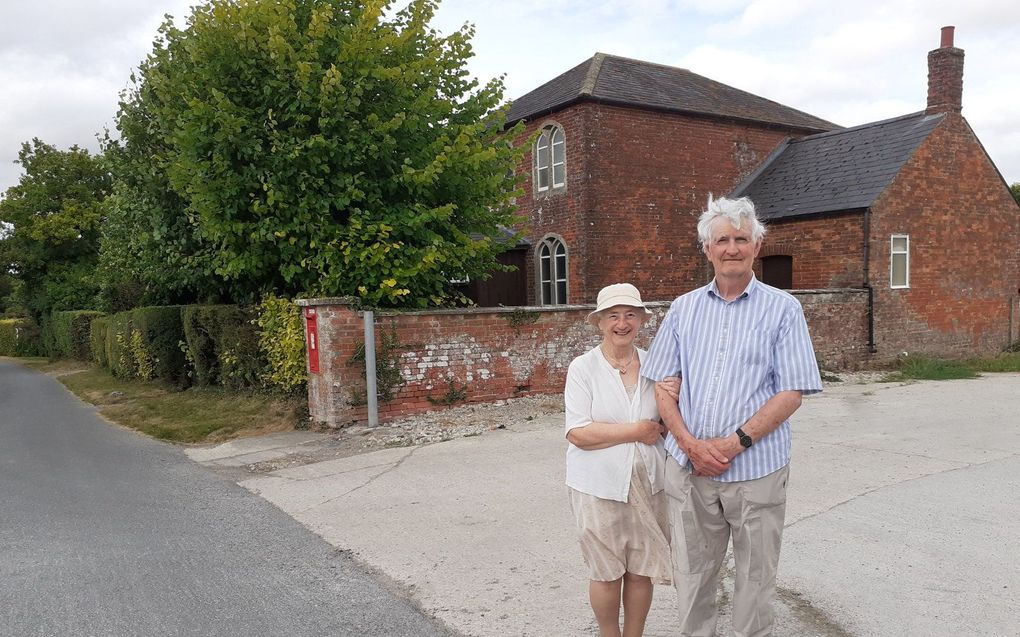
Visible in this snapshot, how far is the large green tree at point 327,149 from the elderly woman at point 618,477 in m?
6.46

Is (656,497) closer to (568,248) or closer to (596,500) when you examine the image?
(596,500)

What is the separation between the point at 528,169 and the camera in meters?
18.3

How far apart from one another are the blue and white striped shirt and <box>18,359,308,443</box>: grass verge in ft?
24.4

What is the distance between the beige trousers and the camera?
2922 mm

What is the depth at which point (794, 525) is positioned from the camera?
5016mm

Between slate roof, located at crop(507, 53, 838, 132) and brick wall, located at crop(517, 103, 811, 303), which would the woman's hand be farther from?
slate roof, located at crop(507, 53, 838, 132)

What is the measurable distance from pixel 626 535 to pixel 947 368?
14546 mm

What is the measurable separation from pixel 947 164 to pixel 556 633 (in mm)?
17259

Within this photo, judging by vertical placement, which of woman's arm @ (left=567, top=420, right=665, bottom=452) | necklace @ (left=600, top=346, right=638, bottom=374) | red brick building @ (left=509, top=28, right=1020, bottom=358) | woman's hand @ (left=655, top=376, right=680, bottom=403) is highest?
red brick building @ (left=509, top=28, right=1020, bottom=358)

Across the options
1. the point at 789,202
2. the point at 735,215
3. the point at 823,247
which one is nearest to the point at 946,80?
the point at 789,202

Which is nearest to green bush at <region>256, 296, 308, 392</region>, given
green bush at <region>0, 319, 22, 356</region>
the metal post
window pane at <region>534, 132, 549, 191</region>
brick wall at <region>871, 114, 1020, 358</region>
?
the metal post

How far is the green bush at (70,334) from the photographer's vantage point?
27.2 m

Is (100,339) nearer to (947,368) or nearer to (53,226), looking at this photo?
(53,226)

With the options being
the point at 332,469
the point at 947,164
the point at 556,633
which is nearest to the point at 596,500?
the point at 556,633
